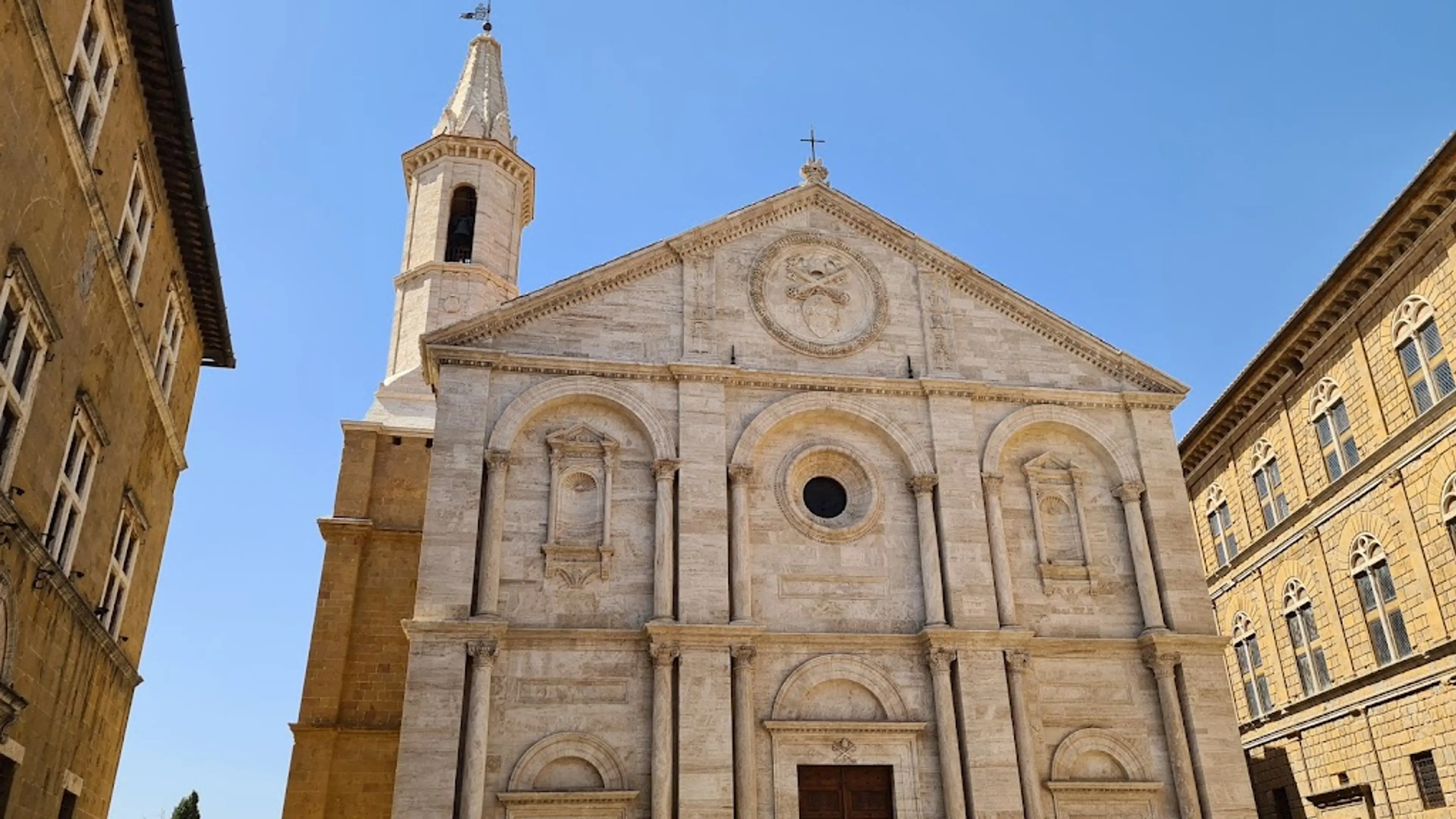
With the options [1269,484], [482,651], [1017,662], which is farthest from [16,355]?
[1269,484]

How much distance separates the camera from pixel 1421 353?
2142 cm

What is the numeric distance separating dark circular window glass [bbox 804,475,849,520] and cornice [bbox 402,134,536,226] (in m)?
14.4

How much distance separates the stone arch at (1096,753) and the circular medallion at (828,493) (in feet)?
16.3

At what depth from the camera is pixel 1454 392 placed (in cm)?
2025

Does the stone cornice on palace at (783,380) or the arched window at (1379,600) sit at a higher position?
the stone cornice on palace at (783,380)

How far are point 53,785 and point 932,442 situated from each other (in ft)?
48.6

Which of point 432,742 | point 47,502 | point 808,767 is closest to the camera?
point 47,502

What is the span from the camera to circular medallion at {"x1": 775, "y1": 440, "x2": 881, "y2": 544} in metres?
19.6

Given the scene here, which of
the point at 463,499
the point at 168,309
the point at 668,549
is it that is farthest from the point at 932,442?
the point at 168,309

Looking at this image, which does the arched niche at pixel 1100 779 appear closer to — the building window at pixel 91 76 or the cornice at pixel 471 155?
the building window at pixel 91 76

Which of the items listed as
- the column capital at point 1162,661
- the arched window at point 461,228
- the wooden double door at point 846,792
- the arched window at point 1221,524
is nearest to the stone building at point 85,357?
the arched window at point 461,228

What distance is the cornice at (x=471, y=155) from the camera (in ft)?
97.2

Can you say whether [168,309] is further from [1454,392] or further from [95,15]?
[1454,392]

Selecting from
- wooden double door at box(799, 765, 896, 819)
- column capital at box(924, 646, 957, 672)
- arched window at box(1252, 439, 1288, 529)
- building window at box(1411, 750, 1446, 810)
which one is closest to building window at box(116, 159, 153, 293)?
wooden double door at box(799, 765, 896, 819)
